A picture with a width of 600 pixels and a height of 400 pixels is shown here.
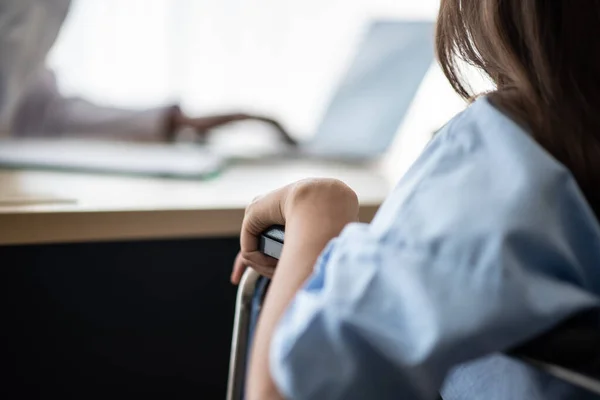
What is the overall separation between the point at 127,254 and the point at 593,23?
721 mm

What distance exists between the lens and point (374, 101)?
56.4 inches

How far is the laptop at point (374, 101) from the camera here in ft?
4.64

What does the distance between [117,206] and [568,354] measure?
0.63 meters

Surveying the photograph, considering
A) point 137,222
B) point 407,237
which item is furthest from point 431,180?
point 137,222

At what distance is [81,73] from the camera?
1475 millimetres

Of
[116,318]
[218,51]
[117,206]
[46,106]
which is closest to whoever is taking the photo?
[117,206]

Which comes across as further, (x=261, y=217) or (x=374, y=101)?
(x=374, y=101)

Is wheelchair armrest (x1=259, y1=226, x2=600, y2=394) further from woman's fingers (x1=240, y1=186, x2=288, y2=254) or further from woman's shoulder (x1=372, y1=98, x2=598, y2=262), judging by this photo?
woman's fingers (x1=240, y1=186, x2=288, y2=254)

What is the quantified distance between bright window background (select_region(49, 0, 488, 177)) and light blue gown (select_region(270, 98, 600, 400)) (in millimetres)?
870

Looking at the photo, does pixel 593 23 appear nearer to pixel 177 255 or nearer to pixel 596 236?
pixel 596 236

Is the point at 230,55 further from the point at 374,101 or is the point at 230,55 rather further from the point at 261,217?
the point at 261,217

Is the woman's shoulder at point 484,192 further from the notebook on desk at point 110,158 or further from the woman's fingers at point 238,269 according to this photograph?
the notebook on desk at point 110,158

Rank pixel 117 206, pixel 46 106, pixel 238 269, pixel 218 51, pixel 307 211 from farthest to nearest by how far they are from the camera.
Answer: pixel 218 51, pixel 46 106, pixel 117 206, pixel 238 269, pixel 307 211

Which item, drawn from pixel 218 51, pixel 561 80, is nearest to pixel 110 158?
pixel 218 51
